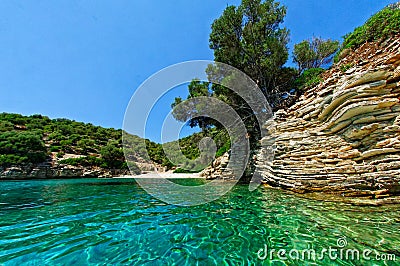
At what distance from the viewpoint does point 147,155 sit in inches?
1690

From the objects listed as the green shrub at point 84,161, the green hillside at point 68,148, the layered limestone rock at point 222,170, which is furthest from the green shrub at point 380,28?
the green shrub at point 84,161

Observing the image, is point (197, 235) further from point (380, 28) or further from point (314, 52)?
point (314, 52)

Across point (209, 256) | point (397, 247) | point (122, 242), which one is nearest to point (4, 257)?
point (122, 242)

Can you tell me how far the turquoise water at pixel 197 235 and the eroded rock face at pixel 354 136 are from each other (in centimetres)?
128

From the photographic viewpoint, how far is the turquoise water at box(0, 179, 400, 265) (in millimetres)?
2680

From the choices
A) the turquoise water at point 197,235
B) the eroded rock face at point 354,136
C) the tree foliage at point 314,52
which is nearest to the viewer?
the turquoise water at point 197,235

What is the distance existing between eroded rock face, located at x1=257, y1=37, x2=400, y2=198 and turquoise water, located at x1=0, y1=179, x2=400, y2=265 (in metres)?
1.28

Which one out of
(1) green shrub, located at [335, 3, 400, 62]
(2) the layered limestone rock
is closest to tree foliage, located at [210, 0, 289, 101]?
(1) green shrub, located at [335, 3, 400, 62]

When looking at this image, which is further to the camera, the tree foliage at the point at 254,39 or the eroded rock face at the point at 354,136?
the tree foliage at the point at 254,39

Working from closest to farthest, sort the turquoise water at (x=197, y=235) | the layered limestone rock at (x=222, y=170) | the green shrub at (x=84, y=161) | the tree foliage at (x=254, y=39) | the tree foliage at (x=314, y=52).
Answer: the turquoise water at (x=197, y=235)
the tree foliage at (x=254, y=39)
the layered limestone rock at (x=222, y=170)
the tree foliage at (x=314, y=52)
the green shrub at (x=84, y=161)

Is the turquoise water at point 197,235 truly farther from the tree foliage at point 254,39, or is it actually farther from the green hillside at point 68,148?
the green hillside at point 68,148

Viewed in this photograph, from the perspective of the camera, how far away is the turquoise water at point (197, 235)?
268 cm

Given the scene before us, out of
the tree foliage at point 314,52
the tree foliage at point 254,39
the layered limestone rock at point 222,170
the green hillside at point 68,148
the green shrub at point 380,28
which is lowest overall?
the layered limestone rock at point 222,170

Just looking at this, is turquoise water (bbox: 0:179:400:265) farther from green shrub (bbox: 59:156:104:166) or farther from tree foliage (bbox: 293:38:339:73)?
green shrub (bbox: 59:156:104:166)
